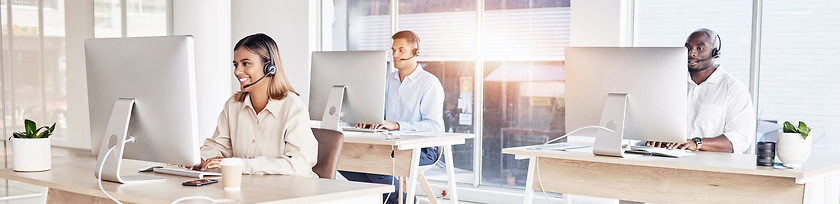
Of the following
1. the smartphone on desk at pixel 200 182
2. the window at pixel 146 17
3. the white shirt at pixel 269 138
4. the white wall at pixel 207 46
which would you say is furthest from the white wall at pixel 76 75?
the smartphone on desk at pixel 200 182

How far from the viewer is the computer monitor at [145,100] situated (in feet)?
8.01

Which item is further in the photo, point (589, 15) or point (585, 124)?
point (589, 15)

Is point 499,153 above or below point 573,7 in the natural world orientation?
below

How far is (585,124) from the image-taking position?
3.64m

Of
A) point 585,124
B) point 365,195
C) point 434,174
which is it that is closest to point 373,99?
point 585,124

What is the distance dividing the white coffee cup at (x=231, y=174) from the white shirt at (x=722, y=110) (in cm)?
252

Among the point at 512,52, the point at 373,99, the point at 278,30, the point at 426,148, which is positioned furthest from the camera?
the point at 278,30

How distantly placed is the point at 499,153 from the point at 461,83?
0.65 m

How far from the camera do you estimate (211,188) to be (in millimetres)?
2410

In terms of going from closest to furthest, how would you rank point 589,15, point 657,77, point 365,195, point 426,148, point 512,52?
point 365,195 → point 657,77 → point 426,148 → point 589,15 → point 512,52

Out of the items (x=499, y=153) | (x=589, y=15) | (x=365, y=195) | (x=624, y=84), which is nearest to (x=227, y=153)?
(x=365, y=195)

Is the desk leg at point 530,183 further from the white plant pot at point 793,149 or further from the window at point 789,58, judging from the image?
the window at point 789,58

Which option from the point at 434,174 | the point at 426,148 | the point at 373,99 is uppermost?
the point at 373,99

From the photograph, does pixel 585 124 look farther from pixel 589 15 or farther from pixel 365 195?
pixel 589 15
